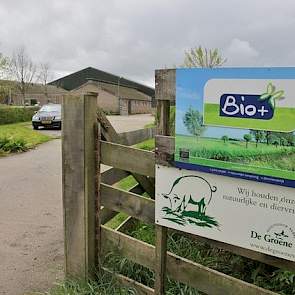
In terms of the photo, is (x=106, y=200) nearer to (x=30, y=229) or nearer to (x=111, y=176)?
(x=111, y=176)

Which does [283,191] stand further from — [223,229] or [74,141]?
[74,141]

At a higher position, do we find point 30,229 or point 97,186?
point 97,186

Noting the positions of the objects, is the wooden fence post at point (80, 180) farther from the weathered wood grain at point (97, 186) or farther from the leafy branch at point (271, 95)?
the leafy branch at point (271, 95)

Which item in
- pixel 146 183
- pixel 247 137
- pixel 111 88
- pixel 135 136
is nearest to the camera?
pixel 247 137

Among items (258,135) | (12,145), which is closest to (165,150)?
(258,135)

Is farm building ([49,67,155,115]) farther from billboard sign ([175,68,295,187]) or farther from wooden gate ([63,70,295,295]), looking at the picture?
billboard sign ([175,68,295,187])

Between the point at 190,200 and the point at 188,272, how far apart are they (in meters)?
0.52

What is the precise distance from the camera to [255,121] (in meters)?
2.07

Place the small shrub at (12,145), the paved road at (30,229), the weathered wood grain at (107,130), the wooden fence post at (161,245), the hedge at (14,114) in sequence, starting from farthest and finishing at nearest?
the hedge at (14,114), the small shrub at (12,145), the paved road at (30,229), the weathered wood grain at (107,130), the wooden fence post at (161,245)

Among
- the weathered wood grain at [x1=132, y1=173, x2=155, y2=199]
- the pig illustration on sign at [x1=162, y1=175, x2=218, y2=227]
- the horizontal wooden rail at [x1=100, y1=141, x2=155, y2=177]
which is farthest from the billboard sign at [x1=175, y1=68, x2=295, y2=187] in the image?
the weathered wood grain at [x1=132, y1=173, x2=155, y2=199]

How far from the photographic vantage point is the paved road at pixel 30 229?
3725mm

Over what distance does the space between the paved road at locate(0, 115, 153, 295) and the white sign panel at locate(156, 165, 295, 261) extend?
5.73ft

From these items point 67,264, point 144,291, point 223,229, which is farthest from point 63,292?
point 223,229

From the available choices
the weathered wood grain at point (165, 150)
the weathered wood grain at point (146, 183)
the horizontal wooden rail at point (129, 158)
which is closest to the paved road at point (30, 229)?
the weathered wood grain at point (146, 183)
